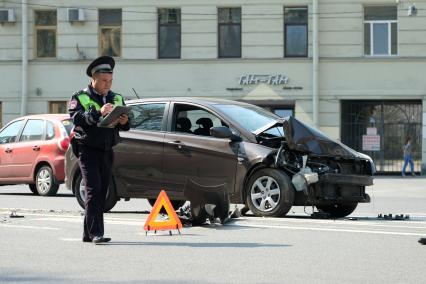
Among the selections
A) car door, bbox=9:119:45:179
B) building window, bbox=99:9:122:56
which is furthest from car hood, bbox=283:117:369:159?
building window, bbox=99:9:122:56

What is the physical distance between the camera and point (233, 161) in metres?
12.3

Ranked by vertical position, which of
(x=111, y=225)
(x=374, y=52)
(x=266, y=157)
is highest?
(x=374, y=52)

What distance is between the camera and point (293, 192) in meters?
12.0

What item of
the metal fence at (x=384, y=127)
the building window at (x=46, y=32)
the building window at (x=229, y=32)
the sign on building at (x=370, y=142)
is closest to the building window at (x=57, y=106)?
the building window at (x=46, y=32)

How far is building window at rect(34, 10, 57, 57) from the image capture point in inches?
1387

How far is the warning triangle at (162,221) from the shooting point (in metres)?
10.6

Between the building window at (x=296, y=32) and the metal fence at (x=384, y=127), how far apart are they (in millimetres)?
2420

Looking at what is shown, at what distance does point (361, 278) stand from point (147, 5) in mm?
27852

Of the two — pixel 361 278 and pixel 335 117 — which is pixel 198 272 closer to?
pixel 361 278

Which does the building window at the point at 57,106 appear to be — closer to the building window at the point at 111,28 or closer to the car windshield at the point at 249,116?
the building window at the point at 111,28

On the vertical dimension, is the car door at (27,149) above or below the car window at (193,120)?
below

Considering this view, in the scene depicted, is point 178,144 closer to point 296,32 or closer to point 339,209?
point 339,209

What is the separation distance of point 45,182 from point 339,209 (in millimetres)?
8336

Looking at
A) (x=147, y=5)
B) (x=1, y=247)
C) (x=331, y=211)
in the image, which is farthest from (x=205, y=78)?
(x=1, y=247)
